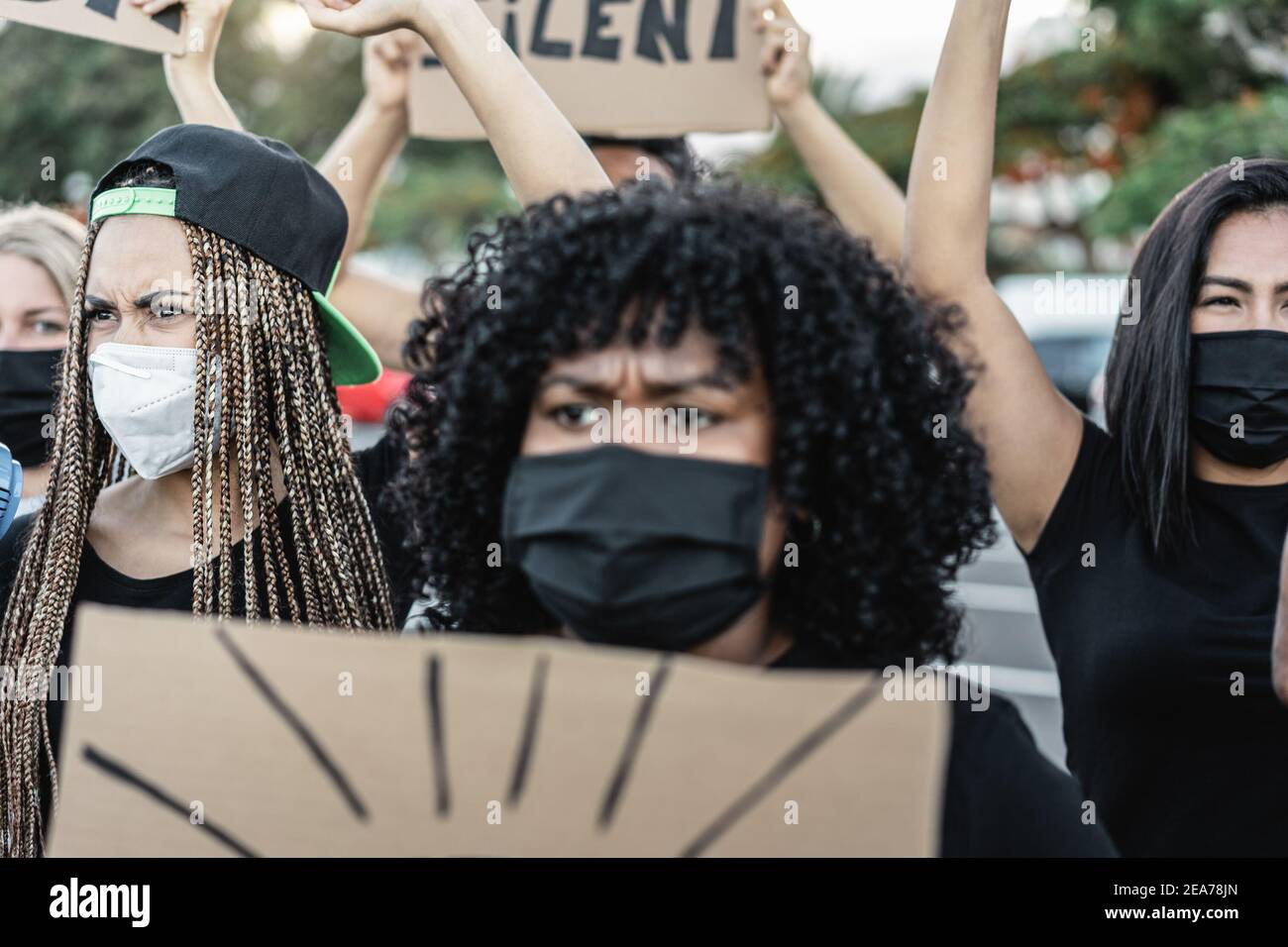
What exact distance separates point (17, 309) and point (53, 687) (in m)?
1.32

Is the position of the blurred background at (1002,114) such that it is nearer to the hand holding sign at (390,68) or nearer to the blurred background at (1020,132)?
the blurred background at (1020,132)

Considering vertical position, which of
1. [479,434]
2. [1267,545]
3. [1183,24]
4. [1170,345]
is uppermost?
A: [1183,24]

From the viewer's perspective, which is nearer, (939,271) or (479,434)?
(479,434)

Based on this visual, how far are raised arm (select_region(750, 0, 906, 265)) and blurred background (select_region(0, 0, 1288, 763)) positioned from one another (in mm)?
3761

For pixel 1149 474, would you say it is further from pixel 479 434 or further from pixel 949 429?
pixel 479 434

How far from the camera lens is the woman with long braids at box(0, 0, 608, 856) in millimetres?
2102

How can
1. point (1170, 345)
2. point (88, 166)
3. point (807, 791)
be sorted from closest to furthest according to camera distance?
point (807, 791), point (1170, 345), point (88, 166)

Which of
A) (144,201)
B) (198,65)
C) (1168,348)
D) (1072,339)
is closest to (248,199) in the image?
(144,201)

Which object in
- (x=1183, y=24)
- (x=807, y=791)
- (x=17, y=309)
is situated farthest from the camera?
(x=1183, y=24)

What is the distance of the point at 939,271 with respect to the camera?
2.24 metres

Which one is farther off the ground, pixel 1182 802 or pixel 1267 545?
pixel 1267 545

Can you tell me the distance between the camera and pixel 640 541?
57.0 inches

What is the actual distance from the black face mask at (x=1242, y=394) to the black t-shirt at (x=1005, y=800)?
970 millimetres
